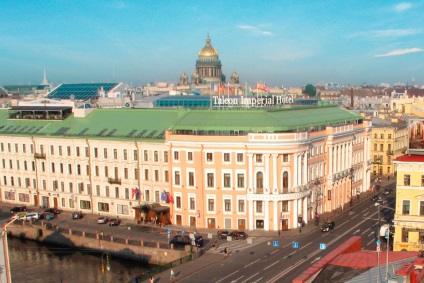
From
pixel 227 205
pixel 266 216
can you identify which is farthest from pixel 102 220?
pixel 266 216

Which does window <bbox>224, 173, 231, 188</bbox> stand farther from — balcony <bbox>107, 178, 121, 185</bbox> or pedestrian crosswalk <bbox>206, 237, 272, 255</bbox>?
balcony <bbox>107, 178, 121, 185</bbox>

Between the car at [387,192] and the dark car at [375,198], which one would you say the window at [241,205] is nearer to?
A: the dark car at [375,198]

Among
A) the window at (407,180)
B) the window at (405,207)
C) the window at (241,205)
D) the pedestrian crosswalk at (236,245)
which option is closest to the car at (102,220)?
the window at (241,205)

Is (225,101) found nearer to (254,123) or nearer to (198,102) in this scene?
(254,123)

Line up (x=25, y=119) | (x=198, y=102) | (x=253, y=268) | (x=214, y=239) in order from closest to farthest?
1. (x=253, y=268)
2. (x=214, y=239)
3. (x=25, y=119)
4. (x=198, y=102)

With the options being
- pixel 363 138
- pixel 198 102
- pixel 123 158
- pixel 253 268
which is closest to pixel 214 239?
pixel 253 268

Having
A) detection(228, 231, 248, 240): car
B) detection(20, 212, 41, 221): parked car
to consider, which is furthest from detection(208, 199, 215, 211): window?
detection(20, 212, 41, 221): parked car
